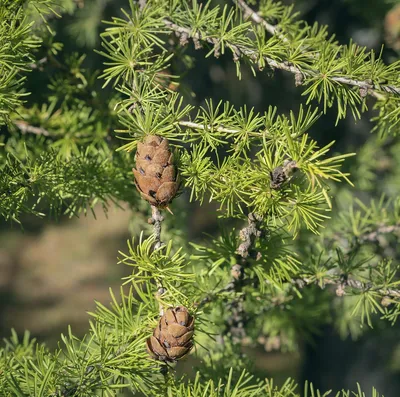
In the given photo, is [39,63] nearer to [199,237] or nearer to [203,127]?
[203,127]

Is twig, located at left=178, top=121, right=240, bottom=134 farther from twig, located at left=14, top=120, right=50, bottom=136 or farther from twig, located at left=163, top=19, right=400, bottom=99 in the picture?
twig, located at left=14, top=120, right=50, bottom=136

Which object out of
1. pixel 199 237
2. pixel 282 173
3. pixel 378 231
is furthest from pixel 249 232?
pixel 199 237

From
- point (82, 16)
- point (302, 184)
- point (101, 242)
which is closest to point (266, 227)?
point (302, 184)

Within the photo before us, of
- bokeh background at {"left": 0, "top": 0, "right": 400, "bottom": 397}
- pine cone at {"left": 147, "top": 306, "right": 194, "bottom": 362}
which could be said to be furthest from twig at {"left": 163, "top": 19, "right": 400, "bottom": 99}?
pine cone at {"left": 147, "top": 306, "right": 194, "bottom": 362}

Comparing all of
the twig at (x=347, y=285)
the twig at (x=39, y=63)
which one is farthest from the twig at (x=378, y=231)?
the twig at (x=39, y=63)

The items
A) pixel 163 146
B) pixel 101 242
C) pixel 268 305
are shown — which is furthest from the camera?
pixel 101 242

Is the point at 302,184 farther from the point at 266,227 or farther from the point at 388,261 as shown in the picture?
the point at 388,261
